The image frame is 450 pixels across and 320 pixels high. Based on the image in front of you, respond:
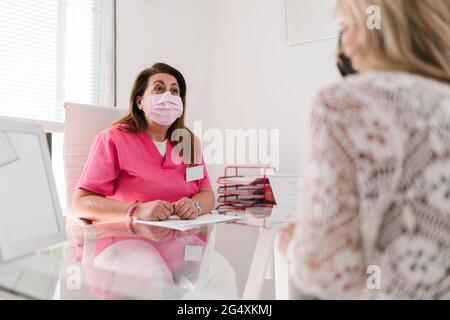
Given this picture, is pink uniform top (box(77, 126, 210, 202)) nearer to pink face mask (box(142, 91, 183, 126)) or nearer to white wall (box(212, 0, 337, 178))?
pink face mask (box(142, 91, 183, 126))

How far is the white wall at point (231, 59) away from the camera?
2110 millimetres

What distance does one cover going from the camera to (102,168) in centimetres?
136

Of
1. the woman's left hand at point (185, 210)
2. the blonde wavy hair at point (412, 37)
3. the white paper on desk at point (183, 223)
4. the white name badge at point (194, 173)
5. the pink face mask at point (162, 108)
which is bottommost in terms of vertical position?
the white paper on desk at point (183, 223)

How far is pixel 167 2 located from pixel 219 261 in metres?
2.09

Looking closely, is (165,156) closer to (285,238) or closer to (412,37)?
(285,238)

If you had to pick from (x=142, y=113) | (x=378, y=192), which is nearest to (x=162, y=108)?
(x=142, y=113)

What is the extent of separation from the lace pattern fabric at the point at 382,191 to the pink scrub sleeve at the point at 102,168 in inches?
42.9

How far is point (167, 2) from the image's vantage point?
2.36m

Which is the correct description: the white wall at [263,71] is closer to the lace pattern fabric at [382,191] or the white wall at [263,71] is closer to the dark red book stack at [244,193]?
the dark red book stack at [244,193]

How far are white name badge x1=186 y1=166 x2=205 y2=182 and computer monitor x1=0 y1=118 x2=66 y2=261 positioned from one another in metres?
0.75

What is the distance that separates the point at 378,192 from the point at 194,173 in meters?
1.19

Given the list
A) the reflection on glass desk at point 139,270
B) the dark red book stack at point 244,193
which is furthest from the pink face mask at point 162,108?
the reflection on glass desk at point 139,270

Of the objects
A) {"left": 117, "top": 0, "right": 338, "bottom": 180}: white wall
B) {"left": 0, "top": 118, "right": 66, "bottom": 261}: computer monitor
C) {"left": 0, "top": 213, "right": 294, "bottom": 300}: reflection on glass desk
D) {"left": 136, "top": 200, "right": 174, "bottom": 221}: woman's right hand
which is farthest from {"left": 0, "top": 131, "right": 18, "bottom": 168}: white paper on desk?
{"left": 117, "top": 0, "right": 338, "bottom": 180}: white wall

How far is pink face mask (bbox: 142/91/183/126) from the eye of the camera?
60.2 inches
